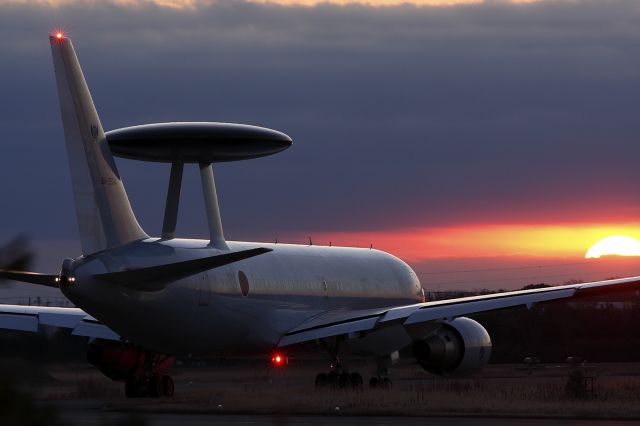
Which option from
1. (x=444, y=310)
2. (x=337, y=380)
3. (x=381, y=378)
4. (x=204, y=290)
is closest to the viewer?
(x=204, y=290)

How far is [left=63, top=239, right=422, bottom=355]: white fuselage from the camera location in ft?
81.2

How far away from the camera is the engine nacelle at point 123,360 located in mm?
29203

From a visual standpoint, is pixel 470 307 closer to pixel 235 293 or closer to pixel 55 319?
pixel 235 293

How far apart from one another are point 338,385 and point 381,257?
628cm

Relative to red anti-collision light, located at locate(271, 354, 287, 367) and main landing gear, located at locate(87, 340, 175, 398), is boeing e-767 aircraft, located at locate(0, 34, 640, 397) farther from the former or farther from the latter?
red anti-collision light, located at locate(271, 354, 287, 367)

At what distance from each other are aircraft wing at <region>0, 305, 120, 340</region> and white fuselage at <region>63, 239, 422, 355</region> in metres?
2.39

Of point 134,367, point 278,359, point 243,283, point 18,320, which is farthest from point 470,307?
point 18,320

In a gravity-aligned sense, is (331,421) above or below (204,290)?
below

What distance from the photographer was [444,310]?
29.4 metres

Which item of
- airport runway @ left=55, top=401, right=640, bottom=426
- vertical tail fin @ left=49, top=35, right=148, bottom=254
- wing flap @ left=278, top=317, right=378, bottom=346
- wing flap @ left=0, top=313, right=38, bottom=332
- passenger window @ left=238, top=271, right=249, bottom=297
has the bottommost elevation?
airport runway @ left=55, top=401, right=640, bottom=426

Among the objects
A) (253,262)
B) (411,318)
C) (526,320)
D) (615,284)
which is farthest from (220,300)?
(526,320)

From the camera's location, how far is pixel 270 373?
37.8 m

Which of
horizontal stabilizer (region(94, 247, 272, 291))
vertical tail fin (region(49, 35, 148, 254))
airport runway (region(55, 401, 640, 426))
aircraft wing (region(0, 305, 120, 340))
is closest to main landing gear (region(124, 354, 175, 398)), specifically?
aircraft wing (region(0, 305, 120, 340))

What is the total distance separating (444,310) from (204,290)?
574cm
